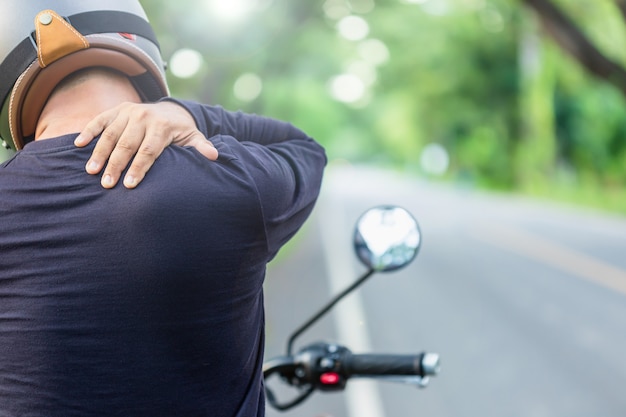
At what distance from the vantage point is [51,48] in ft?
4.99

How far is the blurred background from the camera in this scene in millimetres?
7844

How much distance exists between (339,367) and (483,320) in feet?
27.4

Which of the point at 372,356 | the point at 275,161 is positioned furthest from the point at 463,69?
the point at 275,161

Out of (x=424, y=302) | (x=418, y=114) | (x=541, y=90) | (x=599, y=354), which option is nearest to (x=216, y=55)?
(x=424, y=302)

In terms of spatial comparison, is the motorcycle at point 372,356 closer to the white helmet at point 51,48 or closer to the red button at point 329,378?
the red button at point 329,378

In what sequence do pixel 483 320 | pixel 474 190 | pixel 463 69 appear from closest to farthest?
pixel 483 320, pixel 463 69, pixel 474 190

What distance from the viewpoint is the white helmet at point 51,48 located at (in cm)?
153

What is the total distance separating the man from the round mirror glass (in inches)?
20.9

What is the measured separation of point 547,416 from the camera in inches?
262

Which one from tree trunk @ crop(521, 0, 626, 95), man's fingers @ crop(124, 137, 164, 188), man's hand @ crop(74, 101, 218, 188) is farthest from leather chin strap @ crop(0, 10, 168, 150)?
tree trunk @ crop(521, 0, 626, 95)

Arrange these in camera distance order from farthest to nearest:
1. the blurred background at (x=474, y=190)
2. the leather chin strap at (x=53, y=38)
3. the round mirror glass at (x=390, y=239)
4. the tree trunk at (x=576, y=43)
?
1. the tree trunk at (x=576, y=43)
2. the blurred background at (x=474, y=190)
3. the round mirror glass at (x=390, y=239)
4. the leather chin strap at (x=53, y=38)

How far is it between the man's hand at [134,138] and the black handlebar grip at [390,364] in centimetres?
80

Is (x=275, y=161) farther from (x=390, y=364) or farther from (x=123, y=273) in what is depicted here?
(x=390, y=364)

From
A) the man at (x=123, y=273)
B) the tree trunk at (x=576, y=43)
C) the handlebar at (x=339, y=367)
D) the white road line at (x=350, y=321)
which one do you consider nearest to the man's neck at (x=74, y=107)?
the man at (x=123, y=273)
